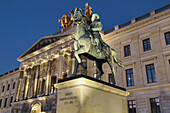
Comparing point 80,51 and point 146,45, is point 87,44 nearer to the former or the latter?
point 80,51

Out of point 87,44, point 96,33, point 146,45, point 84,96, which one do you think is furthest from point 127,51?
point 84,96

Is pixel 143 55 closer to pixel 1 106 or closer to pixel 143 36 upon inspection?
pixel 143 36

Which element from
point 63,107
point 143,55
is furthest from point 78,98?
point 143,55

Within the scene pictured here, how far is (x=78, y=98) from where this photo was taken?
18.0ft

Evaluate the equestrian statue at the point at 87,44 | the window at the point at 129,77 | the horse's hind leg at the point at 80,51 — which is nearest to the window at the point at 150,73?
the window at the point at 129,77

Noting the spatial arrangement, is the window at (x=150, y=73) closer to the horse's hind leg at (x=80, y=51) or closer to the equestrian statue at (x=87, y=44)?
the equestrian statue at (x=87, y=44)

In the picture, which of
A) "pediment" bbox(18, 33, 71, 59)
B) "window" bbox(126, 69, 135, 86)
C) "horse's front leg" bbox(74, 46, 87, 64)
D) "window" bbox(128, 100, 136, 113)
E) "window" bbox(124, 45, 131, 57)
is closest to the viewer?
"horse's front leg" bbox(74, 46, 87, 64)

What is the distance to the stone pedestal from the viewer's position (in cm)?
549

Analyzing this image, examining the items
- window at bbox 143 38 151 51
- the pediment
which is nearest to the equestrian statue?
window at bbox 143 38 151 51

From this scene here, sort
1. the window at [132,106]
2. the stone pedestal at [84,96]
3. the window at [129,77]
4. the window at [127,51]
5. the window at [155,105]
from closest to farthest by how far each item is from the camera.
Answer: the stone pedestal at [84,96] < the window at [155,105] < the window at [132,106] < the window at [129,77] < the window at [127,51]

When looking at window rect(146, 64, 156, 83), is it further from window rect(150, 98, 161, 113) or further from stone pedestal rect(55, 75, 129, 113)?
stone pedestal rect(55, 75, 129, 113)

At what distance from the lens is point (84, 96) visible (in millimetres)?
5539

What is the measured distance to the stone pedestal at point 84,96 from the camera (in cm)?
549

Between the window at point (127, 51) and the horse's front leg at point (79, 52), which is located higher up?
the window at point (127, 51)
